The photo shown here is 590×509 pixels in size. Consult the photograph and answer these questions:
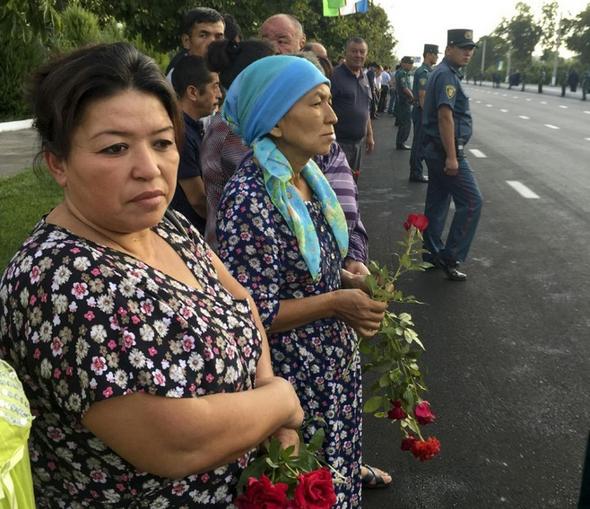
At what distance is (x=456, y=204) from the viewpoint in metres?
5.48

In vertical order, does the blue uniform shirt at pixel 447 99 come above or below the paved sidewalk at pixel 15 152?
above

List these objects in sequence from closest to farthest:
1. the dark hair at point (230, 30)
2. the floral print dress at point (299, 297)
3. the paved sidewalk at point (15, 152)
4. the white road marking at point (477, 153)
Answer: the floral print dress at point (299, 297), the dark hair at point (230, 30), the paved sidewalk at point (15, 152), the white road marking at point (477, 153)

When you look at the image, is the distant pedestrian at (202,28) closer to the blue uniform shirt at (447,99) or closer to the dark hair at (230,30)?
the dark hair at (230,30)

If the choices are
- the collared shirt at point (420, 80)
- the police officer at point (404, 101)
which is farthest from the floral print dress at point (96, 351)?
the police officer at point (404, 101)

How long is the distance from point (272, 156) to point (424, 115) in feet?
13.2

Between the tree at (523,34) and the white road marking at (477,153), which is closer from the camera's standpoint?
the white road marking at (477,153)

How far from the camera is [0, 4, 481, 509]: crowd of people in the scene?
1.06 m

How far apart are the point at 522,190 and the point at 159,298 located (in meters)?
9.02

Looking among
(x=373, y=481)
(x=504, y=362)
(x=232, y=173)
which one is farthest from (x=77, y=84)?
(x=504, y=362)

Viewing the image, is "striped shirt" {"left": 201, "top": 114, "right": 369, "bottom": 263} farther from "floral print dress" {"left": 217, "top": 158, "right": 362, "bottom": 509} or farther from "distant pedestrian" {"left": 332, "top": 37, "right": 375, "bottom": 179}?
"distant pedestrian" {"left": 332, "top": 37, "right": 375, "bottom": 179}

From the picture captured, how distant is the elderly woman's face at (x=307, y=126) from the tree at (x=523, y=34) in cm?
10502

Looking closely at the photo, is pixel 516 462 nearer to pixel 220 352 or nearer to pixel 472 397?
pixel 472 397

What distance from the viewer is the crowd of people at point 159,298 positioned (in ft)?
3.49

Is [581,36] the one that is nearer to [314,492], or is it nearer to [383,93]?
[383,93]
